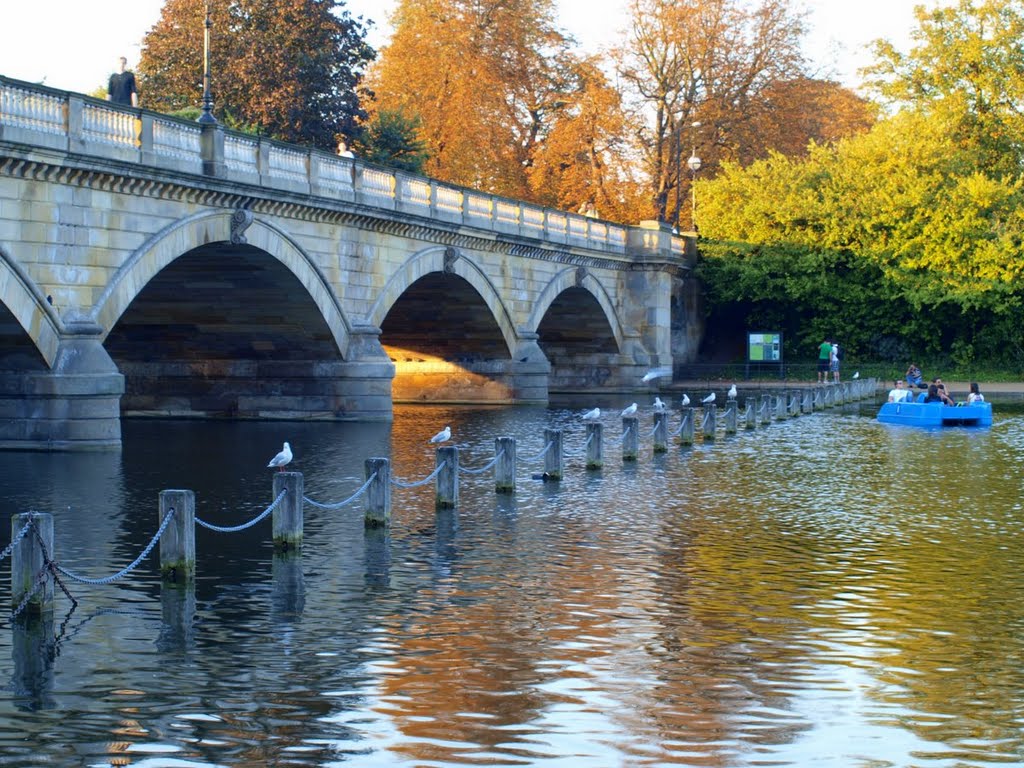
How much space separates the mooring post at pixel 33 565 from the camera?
40.2ft

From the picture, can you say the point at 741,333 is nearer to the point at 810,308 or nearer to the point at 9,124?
the point at 810,308

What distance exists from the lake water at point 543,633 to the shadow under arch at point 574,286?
2716cm

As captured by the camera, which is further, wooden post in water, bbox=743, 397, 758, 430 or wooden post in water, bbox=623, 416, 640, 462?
wooden post in water, bbox=743, 397, 758, 430

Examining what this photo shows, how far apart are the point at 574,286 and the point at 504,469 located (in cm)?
3217

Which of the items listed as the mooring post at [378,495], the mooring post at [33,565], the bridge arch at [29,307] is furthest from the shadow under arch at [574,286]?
the mooring post at [33,565]

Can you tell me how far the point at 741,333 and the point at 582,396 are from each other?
561 inches

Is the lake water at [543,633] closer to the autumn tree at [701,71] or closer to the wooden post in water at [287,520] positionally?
the wooden post in water at [287,520]

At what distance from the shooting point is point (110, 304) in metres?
27.0

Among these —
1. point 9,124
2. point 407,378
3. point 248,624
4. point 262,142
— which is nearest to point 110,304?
point 9,124

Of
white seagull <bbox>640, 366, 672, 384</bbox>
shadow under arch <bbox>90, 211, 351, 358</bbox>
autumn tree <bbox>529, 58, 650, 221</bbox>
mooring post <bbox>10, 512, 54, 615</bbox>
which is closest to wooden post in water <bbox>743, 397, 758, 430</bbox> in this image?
shadow under arch <bbox>90, 211, 351, 358</bbox>

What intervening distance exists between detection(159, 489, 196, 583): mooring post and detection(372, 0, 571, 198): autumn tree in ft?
183

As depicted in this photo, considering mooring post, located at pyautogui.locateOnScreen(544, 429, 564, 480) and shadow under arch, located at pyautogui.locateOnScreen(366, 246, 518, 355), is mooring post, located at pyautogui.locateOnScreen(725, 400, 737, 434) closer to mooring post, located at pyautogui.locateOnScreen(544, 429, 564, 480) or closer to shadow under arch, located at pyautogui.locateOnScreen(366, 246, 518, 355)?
shadow under arch, located at pyautogui.locateOnScreen(366, 246, 518, 355)

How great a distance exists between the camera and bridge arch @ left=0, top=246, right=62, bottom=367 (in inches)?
965

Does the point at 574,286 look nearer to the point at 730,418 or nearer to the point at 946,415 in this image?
the point at 946,415
